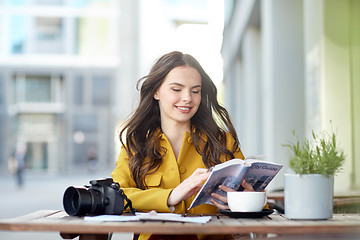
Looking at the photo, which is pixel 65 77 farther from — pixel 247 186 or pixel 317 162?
pixel 317 162

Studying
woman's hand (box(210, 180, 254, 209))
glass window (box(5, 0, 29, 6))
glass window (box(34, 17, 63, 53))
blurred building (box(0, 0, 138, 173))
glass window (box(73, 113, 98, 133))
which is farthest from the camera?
glass window (box(73, 113, 98, 133))

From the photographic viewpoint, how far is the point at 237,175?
1953mm

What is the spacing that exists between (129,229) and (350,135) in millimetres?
3336

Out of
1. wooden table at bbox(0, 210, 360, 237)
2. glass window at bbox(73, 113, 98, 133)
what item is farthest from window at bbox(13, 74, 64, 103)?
wooden table at bbox(0, 210, 360, 237)

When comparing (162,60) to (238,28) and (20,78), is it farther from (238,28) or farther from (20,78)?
(20,78)

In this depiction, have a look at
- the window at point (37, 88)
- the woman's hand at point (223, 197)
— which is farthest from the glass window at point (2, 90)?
the woman's hand at point (223, 197)

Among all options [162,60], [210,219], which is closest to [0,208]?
[162,60]

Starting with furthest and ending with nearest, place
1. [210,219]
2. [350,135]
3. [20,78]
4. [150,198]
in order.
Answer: [20,78]
[350,135]
[150,198]
[210,219]

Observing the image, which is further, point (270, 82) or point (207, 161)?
point (270, 82)

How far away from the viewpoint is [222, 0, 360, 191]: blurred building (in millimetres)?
4594

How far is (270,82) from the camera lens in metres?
6.61

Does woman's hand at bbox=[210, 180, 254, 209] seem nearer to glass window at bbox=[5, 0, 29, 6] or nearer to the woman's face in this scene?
the woman's face

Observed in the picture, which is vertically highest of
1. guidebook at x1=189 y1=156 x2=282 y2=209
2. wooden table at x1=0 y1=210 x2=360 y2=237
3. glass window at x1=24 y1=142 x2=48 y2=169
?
guidebook at x1=189 y1=156 x2=282 y2=209

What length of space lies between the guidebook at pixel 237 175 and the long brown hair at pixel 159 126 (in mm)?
480
